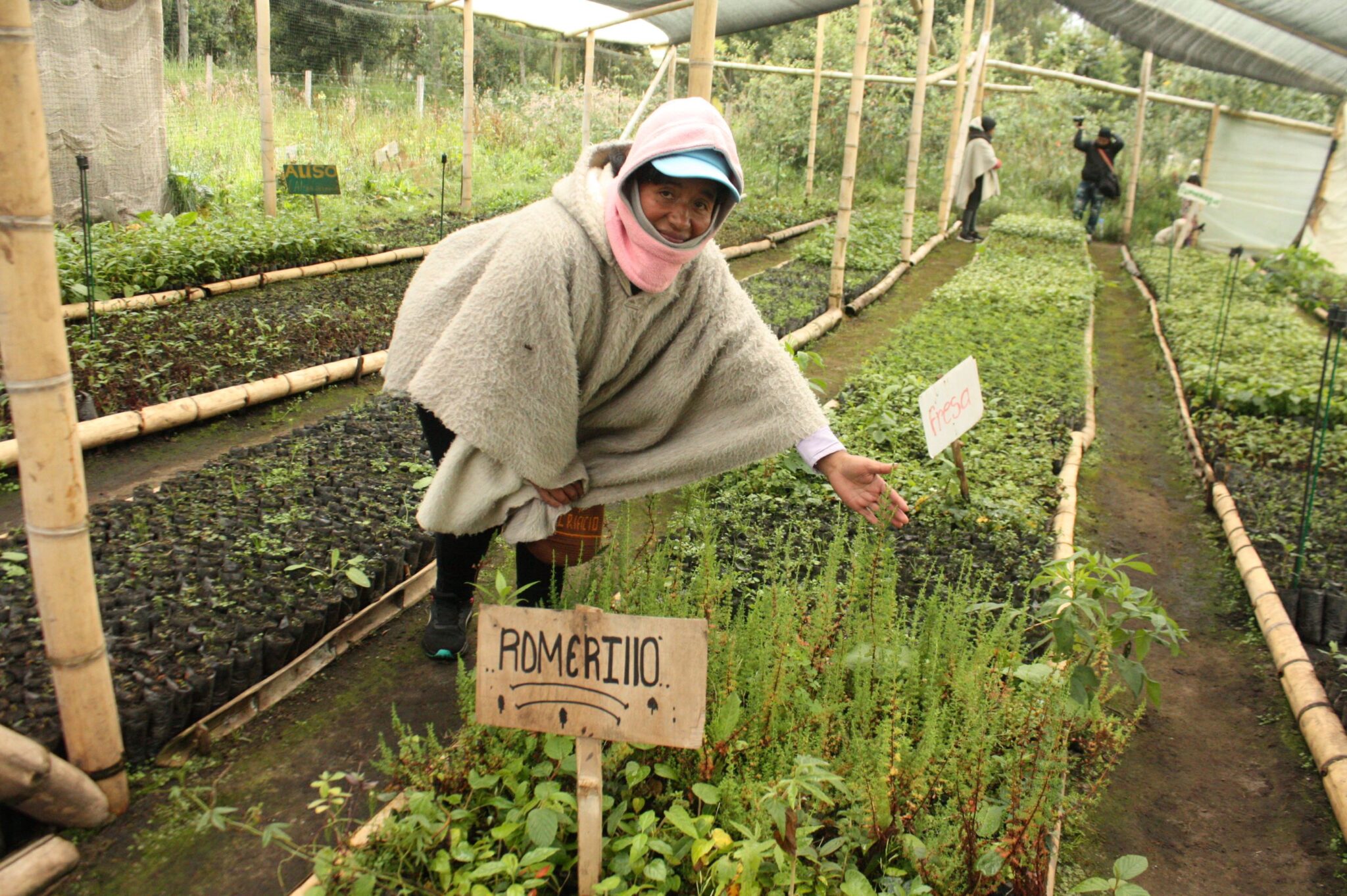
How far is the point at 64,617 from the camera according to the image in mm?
1782

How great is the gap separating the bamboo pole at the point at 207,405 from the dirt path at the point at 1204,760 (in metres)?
2.84

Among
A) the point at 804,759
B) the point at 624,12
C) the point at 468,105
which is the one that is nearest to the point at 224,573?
the point at 804,759

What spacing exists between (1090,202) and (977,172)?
2.78m

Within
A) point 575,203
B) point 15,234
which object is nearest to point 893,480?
point 575,203

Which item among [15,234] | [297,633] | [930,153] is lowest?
[297,633]

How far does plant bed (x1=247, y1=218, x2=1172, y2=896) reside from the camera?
5.52 feet

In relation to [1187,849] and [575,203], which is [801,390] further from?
[1187,849]

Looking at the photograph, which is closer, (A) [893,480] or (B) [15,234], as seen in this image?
(B) [15,234]

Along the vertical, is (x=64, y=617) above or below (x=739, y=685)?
above

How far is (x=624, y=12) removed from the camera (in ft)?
33.7

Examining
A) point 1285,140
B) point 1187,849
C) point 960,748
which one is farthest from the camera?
point 1285,140

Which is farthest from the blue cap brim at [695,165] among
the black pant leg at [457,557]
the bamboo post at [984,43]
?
the bamboo post at [984,43]

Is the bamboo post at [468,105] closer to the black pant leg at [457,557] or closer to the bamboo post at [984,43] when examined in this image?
the bamboo post at [984,43]

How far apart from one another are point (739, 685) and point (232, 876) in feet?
3.62
